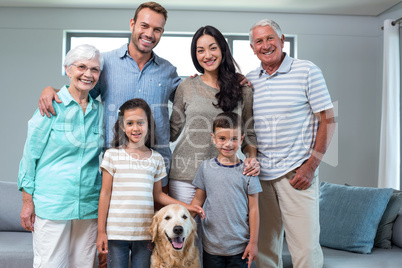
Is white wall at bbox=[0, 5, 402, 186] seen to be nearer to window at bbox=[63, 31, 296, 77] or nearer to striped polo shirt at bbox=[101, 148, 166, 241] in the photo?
window at bbox=[63, 31, 296, 77]

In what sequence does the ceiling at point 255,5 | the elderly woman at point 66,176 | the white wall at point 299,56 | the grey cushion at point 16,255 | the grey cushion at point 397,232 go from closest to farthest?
the elderly woman at point 66,176 → the grey cushion at point 16,255 → the grey cushion at point 397,232 → the ceiling at point 255,5 → the white wall at point 299,56

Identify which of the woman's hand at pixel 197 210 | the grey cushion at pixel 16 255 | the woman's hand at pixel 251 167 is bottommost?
the grey cushion at pixel 16 255

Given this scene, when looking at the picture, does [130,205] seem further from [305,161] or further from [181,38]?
[181,38]

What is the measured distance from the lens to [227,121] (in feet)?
6.44

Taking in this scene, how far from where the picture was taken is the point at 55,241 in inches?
69.4

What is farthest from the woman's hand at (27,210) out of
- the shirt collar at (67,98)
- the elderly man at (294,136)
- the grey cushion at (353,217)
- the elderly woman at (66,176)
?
the grey cushion at (353,217)

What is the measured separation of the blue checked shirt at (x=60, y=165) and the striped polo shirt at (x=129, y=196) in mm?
104

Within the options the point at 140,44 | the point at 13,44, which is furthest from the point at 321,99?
the point at 13,44

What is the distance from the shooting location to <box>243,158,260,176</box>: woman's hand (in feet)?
6.40

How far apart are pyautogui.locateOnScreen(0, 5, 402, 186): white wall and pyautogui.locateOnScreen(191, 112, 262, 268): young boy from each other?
319cm

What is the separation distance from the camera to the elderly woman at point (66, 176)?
1773 millimetres

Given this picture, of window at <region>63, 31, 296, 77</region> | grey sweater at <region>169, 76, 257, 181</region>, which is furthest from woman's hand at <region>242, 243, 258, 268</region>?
window at <region>63, 31, 296, 77</region>

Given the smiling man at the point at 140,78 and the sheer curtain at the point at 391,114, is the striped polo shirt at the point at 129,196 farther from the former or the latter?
the sheer curtain at the point at 391,114

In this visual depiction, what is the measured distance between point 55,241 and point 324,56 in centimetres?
414
